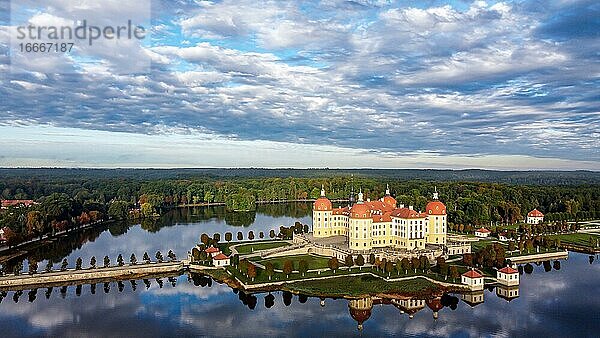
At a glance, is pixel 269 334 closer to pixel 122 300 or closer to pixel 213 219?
Result: pixel 122 300

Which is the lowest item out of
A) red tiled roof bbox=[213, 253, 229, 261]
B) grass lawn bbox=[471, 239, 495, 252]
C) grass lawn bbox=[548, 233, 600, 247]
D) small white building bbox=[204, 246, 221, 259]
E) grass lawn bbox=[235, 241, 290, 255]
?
grass lawn bbox=[548, 233, 600, 247]

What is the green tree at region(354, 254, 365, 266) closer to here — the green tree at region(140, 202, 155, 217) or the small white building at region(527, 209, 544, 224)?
the small white building at region(527, 209, 544, 224)

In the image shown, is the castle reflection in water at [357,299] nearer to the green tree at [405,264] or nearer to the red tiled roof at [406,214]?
the green tree at [405,264]

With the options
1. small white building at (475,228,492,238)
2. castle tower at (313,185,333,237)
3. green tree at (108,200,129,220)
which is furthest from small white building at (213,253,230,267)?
green tree at (108,200,129,220)

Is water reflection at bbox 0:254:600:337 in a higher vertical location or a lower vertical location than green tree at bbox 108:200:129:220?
lower

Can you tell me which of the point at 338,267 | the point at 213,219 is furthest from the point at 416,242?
the point at 213,219

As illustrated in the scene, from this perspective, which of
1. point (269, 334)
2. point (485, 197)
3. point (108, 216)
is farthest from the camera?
point (108, 216)
